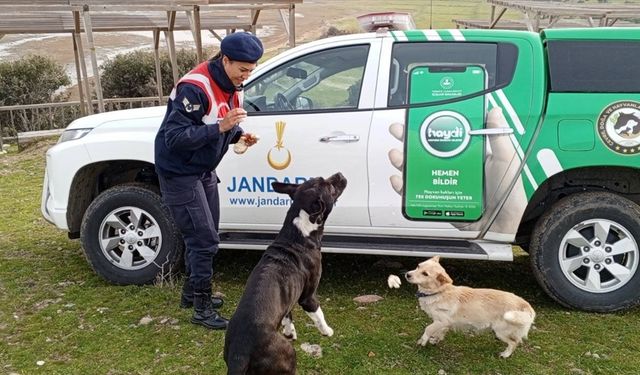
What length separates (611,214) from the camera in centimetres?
389

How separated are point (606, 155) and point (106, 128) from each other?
12.0ft

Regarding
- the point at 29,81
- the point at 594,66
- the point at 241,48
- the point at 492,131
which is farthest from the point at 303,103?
the point at 29,81

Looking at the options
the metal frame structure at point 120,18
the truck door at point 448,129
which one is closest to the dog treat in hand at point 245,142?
the truck door at point 448,129

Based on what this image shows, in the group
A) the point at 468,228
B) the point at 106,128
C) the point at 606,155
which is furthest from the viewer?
the point at 106,128

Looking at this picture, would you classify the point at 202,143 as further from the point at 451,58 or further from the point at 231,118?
the point at 451,58

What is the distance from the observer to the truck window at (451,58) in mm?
3980

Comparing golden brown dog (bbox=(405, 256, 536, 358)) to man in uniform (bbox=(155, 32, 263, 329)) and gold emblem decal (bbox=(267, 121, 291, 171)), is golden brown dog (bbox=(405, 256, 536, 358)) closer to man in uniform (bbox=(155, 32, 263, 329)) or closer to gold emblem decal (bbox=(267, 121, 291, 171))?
gold emblem decal (bbox=(267, 121, 291, 171))

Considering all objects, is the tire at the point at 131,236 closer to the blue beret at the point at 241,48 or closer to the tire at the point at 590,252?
the blue beret at the point at 241,48

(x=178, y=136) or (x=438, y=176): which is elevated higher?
(x=178, y=136)

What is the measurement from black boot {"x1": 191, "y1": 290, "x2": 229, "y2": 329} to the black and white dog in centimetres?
57

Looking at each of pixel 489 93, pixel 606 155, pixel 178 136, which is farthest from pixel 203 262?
pixel 606 155

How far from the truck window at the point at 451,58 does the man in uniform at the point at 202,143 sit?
115 cm

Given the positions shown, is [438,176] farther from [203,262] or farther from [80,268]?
[80,268]

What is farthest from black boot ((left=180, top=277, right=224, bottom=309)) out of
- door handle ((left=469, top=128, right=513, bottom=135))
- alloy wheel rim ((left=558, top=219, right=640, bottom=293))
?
alloy wheel rim ((left=558, top=219, right=640, bottom=293))
